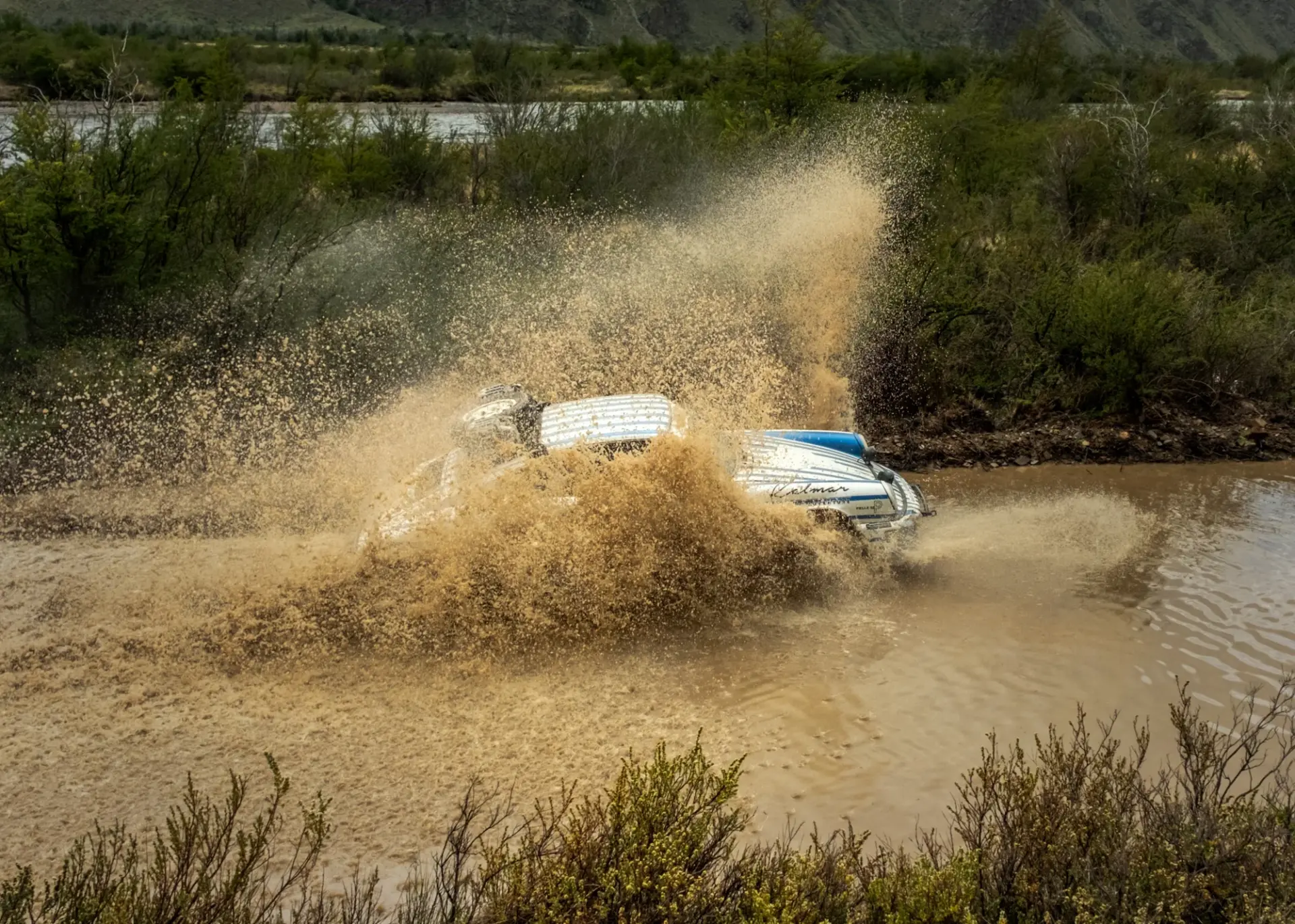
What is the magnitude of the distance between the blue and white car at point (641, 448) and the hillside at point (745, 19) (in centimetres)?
6904

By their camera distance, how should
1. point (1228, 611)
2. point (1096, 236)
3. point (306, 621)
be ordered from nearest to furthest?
point (306, 621) → point (1228, 611) → point (1096, 236)


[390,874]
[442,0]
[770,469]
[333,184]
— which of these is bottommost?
[390,874]

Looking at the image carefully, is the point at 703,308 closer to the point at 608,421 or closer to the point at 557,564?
the point at 608,421

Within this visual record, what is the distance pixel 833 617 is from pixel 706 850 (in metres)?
4.17

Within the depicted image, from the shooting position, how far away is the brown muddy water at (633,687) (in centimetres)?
680

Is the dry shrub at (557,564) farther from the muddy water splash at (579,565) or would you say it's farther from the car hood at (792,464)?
the car hood at (792,464)

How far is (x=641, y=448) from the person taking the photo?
357 inches

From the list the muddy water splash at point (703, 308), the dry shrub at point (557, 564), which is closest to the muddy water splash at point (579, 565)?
the dry shrub at point (557, 564)

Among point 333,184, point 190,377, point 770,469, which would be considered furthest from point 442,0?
point 770,469

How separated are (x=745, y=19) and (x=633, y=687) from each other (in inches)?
3786

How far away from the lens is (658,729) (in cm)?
745

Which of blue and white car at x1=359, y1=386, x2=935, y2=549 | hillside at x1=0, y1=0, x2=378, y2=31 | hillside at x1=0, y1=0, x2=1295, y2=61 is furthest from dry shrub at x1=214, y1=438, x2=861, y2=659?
hillside at x1=0, y1=0, x2=1295, y2=61

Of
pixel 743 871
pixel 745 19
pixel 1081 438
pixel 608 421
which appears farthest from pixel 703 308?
pixel 745 19

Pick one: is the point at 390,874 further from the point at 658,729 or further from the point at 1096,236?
the point at 1096,236
